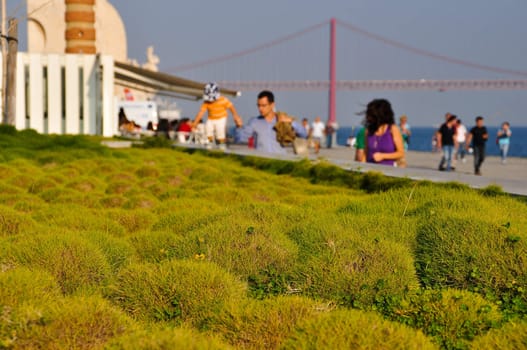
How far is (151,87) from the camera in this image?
2684 cm

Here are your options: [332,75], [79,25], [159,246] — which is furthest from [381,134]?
[332,75]

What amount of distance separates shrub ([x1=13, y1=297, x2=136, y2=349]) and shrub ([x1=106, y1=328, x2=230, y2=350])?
0.16m

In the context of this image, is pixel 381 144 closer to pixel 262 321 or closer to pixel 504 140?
pixel 262 321

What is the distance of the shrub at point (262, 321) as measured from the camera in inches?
130

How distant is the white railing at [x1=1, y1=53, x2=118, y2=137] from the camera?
20078 mm

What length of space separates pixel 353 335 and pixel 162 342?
779 mm

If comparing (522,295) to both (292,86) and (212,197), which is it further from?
(292,86)

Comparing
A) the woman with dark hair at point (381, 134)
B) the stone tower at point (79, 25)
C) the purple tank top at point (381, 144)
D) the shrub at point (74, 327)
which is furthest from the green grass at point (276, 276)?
the stone tower at point (79, 25)

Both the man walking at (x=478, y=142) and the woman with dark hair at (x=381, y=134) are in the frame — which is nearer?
the woman with dark hair at (x=381, y=134)

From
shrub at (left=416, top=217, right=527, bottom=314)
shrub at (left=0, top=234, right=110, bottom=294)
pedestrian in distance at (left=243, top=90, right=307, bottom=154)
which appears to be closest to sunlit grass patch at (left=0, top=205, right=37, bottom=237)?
shrub at (left=0, top=234, right=110, bottom=294)

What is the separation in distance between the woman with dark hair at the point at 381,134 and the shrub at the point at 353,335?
5.58m

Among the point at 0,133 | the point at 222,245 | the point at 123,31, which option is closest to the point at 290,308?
the point at 222,245

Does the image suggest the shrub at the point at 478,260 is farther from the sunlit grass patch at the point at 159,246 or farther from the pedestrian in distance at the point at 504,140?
the pedestrian in distance at the point at 504,140

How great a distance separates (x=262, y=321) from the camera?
3387mm
